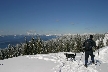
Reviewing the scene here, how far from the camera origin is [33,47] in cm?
5500

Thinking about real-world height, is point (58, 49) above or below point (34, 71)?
below

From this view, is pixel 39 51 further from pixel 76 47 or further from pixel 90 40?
pixel 90 40

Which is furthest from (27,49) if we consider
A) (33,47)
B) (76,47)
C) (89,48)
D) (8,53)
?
(89,48)

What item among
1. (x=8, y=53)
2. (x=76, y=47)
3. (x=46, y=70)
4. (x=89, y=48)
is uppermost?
(x=89, y=48)

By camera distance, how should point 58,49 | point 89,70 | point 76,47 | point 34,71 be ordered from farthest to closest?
point 58,49
point 76,47
point 89,70
point 34,71

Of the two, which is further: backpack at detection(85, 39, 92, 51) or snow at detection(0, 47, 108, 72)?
backpack at detection(85, 39, 92, 51)

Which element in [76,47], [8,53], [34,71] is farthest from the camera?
[8,53]

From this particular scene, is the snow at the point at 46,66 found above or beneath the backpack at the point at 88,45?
beneath

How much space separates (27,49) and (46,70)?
45.1 meters

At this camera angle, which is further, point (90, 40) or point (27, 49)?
point (27, 49)

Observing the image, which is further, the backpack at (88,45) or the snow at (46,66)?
the backpack at (88,45)

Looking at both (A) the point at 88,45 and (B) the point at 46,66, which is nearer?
(B) the point at 46,66

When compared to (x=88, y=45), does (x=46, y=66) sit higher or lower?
lower

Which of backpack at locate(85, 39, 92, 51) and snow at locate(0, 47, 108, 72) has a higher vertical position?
backpack at locate(85, 39, 92, 51)
